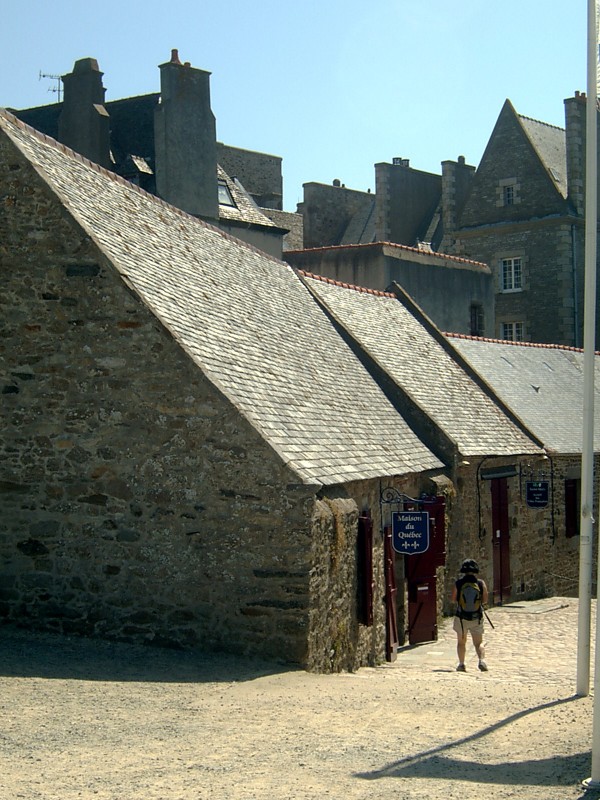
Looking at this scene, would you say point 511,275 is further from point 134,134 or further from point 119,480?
point 119,480

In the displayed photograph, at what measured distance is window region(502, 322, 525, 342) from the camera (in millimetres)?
39094

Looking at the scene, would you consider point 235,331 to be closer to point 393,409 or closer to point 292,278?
point 393,409

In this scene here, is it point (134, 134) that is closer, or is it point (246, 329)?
point (246, 329)

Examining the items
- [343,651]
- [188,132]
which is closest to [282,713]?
[343,651]

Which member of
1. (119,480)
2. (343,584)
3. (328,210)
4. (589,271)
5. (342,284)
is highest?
(328,210)

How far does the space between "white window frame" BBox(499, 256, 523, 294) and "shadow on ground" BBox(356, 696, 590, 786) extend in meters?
32.5

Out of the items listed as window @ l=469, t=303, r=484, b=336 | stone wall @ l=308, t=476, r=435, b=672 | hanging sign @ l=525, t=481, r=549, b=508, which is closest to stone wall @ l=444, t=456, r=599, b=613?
hanging sign @ l=525, t=481, r=549, b=508

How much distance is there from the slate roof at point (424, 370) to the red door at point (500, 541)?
29.1 inches

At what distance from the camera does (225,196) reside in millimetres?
29234

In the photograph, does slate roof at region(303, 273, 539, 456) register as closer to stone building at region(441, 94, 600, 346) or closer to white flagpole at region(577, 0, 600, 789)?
white flagpole at region(577, 0, 600, 789)

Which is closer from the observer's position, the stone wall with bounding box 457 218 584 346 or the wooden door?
the wooden door

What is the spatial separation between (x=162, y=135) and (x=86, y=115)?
7.17 ft

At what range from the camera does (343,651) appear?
1256 centimetres

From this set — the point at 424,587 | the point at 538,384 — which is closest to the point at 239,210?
the point at 538,384
